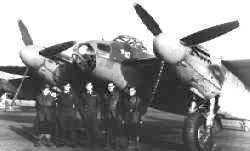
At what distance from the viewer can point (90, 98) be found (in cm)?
1080

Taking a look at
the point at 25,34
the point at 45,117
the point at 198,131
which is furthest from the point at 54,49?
the point at 198,131

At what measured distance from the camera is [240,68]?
426 inches

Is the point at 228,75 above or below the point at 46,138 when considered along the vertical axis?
above

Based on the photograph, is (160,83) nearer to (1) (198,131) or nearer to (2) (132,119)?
(2) (132,119)

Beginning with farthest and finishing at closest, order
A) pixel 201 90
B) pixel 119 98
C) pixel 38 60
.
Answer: pixel 38 60 < pixel 119 98 < pixel 201 90

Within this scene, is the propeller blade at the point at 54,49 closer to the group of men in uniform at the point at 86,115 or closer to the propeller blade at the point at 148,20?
the group of men in uniform at the point at 86,115

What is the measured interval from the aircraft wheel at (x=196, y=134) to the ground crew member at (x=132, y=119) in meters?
1.31

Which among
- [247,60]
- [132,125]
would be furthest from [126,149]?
[247,60]

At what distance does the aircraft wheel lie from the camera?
9.52m

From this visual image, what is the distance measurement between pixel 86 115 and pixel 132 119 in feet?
5.39

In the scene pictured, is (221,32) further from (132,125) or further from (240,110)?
(132,125)

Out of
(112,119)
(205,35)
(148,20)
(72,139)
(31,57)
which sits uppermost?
(148,20)

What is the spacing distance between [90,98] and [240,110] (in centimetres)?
451

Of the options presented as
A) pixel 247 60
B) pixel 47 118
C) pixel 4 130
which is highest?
pixel 247 60
